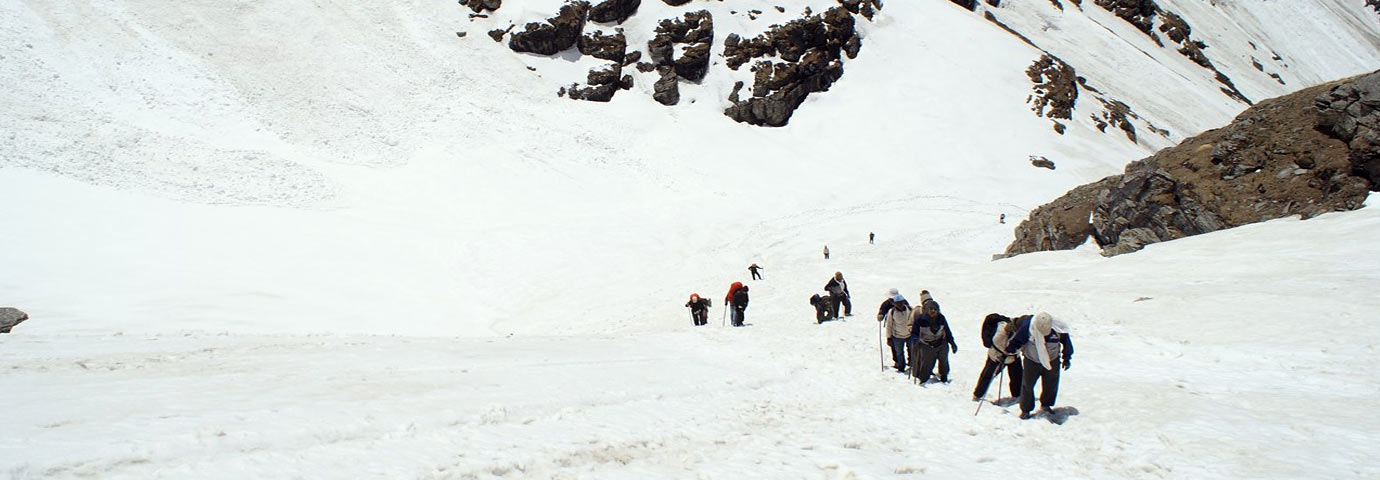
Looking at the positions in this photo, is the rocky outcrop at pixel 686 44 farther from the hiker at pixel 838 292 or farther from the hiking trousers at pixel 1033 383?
the hiking trousers at pixel 1033 383

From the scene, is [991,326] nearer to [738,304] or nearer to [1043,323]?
[1043,323]

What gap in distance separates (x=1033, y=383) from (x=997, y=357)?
632mm

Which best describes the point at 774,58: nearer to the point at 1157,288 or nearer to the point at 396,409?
the point at 1157,288

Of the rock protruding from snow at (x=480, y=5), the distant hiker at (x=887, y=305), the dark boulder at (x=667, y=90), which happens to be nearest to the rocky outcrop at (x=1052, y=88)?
the dark boulder at (x=667, y=90)

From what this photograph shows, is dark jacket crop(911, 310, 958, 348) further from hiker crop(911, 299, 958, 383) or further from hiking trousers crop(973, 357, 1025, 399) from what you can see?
hiking trousers crop(973, 357, 1025, 399)

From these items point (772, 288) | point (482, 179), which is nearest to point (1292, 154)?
point (772, 288)

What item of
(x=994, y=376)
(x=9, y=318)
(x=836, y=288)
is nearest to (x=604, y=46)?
(x=836, y=288)

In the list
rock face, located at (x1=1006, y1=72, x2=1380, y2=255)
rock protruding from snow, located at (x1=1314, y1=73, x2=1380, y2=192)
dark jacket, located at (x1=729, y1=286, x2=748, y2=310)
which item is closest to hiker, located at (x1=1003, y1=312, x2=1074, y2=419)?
dark jacket, located at (x1=729, y1=286, x2=748, y2=310)

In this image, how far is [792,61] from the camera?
204ft

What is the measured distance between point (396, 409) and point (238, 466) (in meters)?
2.10

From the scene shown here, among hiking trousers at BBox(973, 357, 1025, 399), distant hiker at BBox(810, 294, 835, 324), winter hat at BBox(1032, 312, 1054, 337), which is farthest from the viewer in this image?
distant hiker at BBox(810, 294, 835, 324)

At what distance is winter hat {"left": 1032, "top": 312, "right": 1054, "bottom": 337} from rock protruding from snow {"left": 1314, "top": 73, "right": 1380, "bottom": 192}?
1766cm

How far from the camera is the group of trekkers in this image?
871 cm

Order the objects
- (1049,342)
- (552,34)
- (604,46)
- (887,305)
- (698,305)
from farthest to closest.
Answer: (604,46) → (552,34) → (698,305) → (887,305) → (1049,342)
